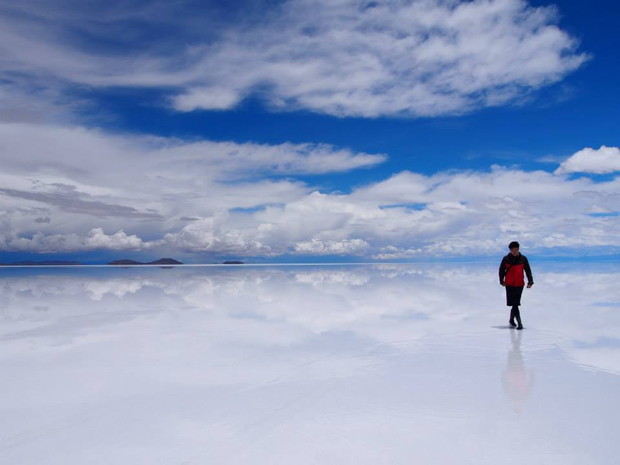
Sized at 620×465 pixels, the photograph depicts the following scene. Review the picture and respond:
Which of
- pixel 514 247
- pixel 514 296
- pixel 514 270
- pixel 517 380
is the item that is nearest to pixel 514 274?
pixel 514 270

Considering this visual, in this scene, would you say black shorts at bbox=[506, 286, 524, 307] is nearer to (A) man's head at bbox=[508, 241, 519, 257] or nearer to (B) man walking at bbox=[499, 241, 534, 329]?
(B) man walking at bbox=[499, 241, 534, 329]

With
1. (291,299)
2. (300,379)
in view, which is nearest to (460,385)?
(300,379)

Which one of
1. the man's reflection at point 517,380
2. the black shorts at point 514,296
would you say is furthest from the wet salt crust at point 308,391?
the black shorts at point 514,296

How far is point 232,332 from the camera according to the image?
10414 millimetres

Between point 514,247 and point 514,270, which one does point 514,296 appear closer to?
point 514,270

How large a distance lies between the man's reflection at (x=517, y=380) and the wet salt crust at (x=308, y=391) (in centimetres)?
4

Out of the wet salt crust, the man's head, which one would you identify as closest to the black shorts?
the wet salt crust

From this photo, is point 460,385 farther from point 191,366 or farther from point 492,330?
point 492,330

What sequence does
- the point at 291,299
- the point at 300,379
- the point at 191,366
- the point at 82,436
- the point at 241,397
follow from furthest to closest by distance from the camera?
the point at 291,299 < the point at 191,366 < the point at 300,379 < the point at 241,397 < the point at 82,436

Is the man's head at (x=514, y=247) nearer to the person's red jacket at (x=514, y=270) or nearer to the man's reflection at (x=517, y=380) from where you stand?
the person's red jacket at (x=514, y=270)

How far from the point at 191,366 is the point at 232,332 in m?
3.08

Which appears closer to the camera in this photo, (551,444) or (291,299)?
(551,444)

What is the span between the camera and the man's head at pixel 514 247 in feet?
37.2

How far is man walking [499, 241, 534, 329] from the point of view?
11117 mm
